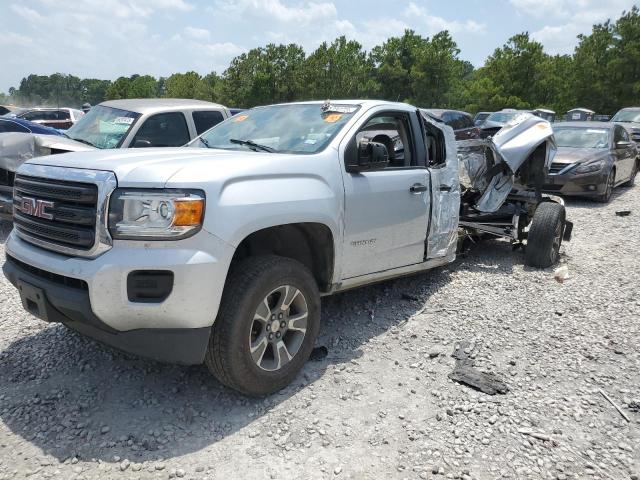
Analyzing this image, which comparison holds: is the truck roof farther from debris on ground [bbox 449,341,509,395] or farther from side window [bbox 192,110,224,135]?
debris on ground [bbox 449,341,509,395]

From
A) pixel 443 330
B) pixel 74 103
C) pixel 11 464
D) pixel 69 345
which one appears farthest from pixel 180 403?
pixel 74 103

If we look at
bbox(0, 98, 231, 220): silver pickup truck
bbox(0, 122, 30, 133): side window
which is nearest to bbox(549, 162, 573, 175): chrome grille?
bbox(0, 98, 231, 220): silver pickup truck

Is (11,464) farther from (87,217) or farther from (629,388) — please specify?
(629,388)

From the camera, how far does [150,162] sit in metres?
2.88

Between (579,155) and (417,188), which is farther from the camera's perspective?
Answer: (579,155)

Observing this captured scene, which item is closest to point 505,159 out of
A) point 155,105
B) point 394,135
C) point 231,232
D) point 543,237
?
point 543,237

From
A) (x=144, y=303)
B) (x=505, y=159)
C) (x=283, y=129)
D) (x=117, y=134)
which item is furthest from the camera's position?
(x=117, y=134)

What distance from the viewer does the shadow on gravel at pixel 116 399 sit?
9.21 feet

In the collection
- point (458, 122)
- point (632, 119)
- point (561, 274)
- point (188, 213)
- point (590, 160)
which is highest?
point (632, 119)

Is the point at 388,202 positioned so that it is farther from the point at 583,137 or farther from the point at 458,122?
the point at 458,122

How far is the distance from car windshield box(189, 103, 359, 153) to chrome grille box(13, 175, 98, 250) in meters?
1.33

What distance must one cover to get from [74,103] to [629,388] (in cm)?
13490

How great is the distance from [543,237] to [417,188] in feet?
7.90

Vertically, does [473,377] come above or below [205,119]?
below
